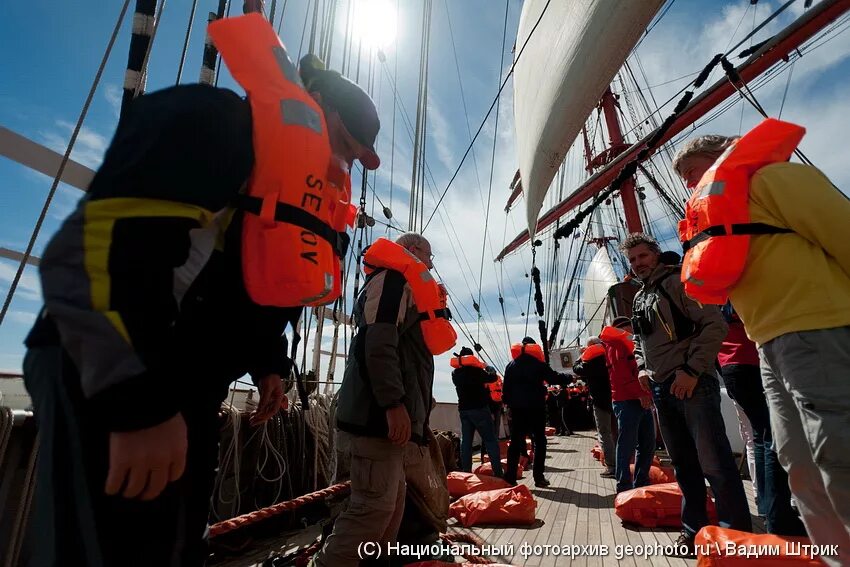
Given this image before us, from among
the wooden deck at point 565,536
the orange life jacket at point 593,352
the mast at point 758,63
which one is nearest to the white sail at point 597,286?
the mast at point 758,63

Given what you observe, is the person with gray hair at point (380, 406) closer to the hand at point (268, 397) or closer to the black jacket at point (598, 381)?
the hand at point (268, 397)

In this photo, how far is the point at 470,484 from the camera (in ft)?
12.7

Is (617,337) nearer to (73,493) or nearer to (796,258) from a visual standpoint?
(796,258)

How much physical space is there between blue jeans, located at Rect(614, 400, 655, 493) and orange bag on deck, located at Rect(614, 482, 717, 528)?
726 millimetres

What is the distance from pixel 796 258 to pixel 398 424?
159 cm

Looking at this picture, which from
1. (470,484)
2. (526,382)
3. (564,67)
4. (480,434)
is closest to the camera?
(470,484)

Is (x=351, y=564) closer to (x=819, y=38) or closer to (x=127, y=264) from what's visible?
(x=127, y=264)

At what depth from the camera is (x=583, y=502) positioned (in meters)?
3.81

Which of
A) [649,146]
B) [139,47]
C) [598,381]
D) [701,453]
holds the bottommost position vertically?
[701,453]

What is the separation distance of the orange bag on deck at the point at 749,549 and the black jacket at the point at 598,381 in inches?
140

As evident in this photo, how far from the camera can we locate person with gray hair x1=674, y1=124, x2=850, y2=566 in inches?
47.5

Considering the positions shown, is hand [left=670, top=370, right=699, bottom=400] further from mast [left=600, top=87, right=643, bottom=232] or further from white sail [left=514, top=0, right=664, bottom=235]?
mast [left=600, top=87, right=643, bottom=232]

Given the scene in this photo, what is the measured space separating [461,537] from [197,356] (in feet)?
7.84

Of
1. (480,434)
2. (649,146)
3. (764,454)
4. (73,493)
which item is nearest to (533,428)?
(480,434)
